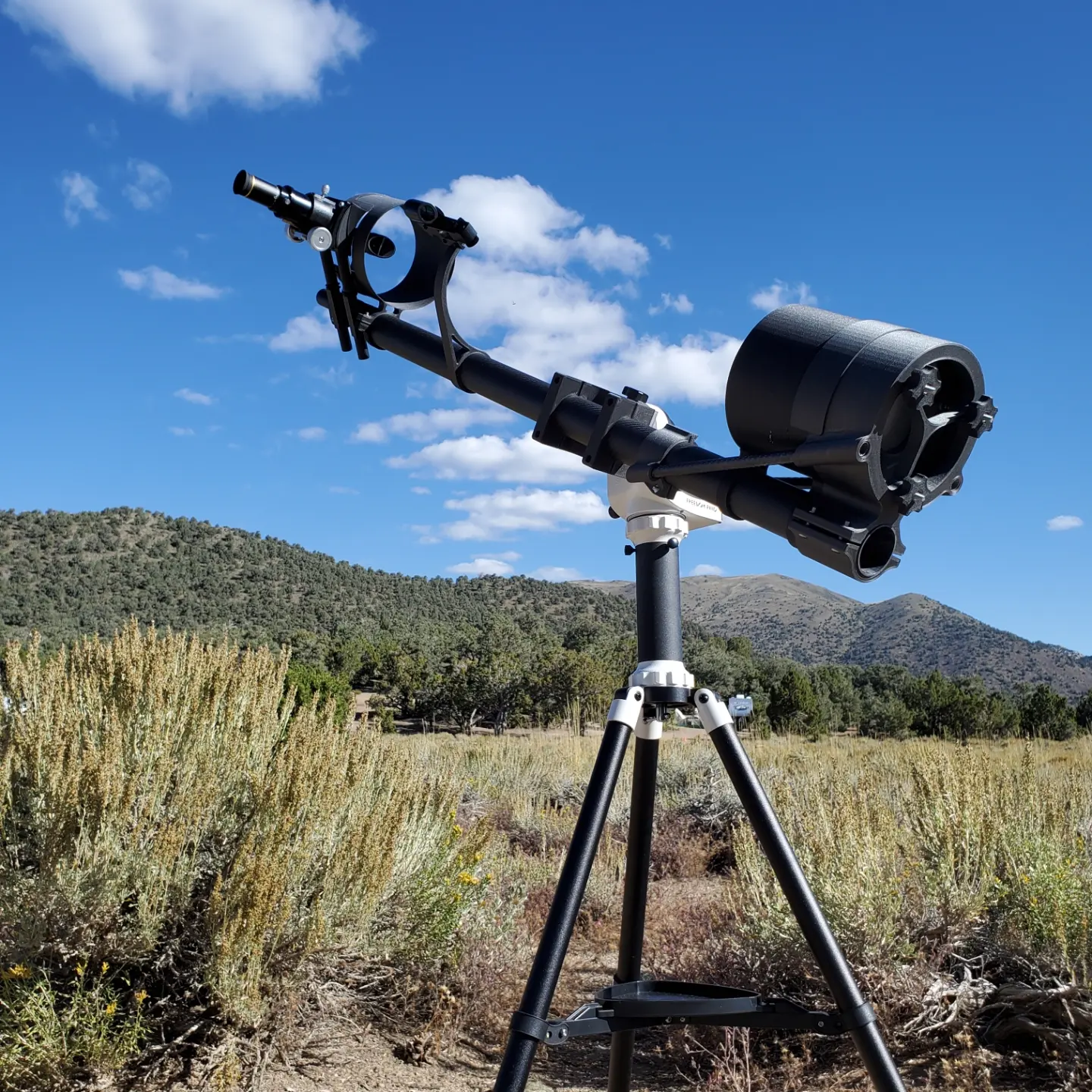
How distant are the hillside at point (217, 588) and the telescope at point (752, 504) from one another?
131 feet

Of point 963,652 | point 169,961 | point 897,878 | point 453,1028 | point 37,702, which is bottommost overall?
point 453,1028

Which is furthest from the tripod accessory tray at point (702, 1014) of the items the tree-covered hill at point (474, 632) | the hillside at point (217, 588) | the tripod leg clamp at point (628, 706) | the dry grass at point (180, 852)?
the hillside at point (217, 588)

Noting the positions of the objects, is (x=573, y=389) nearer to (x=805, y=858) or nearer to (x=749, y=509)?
(x=749, y=509)

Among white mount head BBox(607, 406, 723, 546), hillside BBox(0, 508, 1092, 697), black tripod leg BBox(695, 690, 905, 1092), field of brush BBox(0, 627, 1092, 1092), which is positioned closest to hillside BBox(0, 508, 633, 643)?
hillside BBox(0, 508, 1092, 697)

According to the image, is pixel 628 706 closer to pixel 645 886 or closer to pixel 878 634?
pixel 645 886

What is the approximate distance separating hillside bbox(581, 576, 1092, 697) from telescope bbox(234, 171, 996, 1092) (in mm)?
53342

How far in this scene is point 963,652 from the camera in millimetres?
55844

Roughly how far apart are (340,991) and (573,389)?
105 inches

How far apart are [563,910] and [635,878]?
465mm

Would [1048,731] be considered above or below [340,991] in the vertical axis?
above

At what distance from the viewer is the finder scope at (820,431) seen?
58.1 inches

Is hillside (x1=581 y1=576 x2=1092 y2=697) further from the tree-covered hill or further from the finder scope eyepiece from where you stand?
the finder scope eyepiece

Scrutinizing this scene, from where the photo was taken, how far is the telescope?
147 centimetres

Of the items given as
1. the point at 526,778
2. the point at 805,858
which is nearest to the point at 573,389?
the point at 805,858
